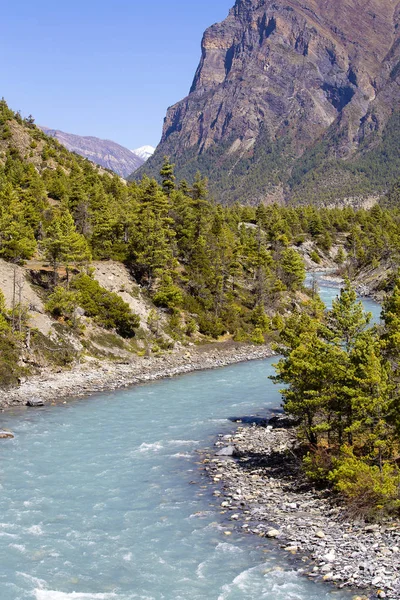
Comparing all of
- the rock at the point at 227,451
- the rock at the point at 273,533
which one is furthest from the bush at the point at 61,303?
the rock at the point at 273,533

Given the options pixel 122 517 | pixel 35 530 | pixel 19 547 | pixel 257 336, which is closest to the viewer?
pixel 19 547


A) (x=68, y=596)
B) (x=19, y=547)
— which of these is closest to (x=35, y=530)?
(x=19, y=547)

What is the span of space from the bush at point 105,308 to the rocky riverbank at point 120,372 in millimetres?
5116

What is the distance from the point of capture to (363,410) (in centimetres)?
2895

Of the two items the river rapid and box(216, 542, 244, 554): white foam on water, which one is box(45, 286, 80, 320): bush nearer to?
the river rapid

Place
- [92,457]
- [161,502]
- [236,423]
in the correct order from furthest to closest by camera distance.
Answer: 1. [236,423]
2. [92,457]
3. [161,502]

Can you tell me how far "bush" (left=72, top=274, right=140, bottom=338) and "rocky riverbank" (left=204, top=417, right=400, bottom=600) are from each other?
32.1 m

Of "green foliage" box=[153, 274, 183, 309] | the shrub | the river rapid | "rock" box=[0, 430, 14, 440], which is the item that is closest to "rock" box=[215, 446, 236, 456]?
the river rapid

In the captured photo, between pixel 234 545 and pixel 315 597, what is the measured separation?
5.03 meters

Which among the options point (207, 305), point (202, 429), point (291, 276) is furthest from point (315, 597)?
point (291, 276)

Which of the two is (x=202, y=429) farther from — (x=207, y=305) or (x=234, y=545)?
(x=207, y=305)

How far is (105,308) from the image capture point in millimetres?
69875

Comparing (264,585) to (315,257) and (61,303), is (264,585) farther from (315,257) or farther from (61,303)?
(315,257)

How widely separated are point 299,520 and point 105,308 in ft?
152
